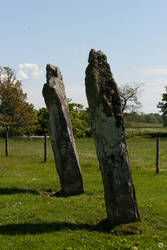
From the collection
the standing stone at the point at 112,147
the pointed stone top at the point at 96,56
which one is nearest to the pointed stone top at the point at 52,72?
the pointed stone top at the point at 96,56

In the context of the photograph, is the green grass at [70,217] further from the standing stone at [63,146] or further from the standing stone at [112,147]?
the standing stone at [63,146]

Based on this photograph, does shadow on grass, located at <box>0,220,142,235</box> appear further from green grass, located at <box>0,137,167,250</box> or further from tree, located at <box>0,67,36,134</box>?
tree, located at <box>0,67,36,134</box>

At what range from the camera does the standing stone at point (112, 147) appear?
7633 millimetres

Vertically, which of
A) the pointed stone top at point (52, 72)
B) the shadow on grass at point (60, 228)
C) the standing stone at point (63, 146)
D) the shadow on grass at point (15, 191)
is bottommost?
the shadow on grass at point (60, 228)

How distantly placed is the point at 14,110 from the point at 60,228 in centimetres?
4036

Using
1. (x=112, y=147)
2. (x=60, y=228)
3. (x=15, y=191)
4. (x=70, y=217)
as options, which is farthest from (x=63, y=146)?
(x=112, y=147)

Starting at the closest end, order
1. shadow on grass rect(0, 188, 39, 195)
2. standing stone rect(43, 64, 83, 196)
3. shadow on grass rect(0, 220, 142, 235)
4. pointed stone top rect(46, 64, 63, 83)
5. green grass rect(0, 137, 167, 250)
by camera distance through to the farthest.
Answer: green grass rect(0, 137, 167, 250) < shadow on grass rect(0, 220, 142, 235) < standing stone rect(43, 64, 83, 196) < shadow on grass rect(0, 188, 39, 195) < pointed stone top rect(46, 64, 63, 83)

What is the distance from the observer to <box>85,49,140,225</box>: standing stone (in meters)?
7.63

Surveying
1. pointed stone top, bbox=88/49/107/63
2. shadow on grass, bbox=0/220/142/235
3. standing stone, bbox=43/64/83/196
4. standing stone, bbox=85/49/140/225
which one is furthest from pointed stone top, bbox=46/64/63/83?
shadow on grass, bbox=0/220/142/235

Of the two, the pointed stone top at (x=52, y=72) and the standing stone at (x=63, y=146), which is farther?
the pointed stone top at (x=52, y=72)

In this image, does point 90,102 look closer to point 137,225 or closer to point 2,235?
point 137,225

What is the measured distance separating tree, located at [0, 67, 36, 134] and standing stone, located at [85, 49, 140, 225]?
129 feet

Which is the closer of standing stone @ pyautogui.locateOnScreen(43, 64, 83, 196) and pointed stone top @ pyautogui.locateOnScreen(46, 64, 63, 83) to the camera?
standing stone @ pyautogui.locateOnScreen(43, 64, 83, 196)

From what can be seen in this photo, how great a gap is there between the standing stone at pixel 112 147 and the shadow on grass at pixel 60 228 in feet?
0.80
